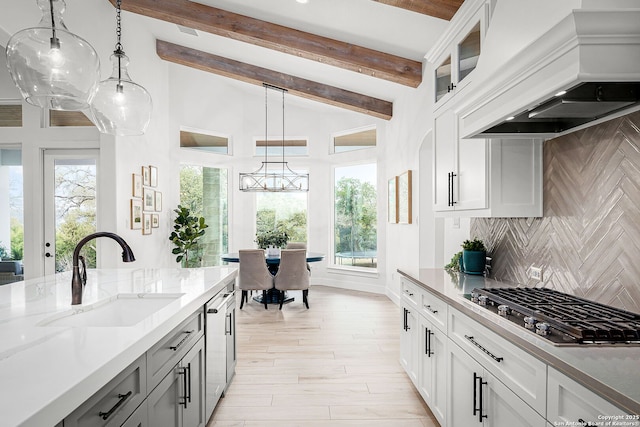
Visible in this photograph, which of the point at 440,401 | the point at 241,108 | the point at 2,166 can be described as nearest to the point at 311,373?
the point at 440,401

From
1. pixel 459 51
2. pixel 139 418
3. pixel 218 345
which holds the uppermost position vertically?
pixel 459 51

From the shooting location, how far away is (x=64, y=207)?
4926 mm

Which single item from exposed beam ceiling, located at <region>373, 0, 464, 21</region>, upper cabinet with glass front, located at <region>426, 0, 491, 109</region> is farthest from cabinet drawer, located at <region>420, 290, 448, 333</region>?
exposed beam ceiling, located at <region>373, 0, 464, 21</region>

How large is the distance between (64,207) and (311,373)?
390 centimetres

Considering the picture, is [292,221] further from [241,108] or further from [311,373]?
[311,373]

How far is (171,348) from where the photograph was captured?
1732 mm

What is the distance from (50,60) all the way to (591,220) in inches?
103

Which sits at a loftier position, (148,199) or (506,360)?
(148,199)

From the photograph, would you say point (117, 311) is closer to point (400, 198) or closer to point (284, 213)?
point (400, 198)

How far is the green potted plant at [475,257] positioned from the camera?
2908 mm

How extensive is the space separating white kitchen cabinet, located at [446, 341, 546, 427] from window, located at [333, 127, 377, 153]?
5.48m

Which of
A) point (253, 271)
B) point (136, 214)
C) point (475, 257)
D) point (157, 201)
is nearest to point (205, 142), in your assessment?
point (157, 201)

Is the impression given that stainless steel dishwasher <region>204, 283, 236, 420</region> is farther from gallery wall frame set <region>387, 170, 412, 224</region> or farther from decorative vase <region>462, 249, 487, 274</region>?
gallery wall frame set <region>387, 170, 412, 224</region>

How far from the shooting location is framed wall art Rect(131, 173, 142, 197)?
207 inches
